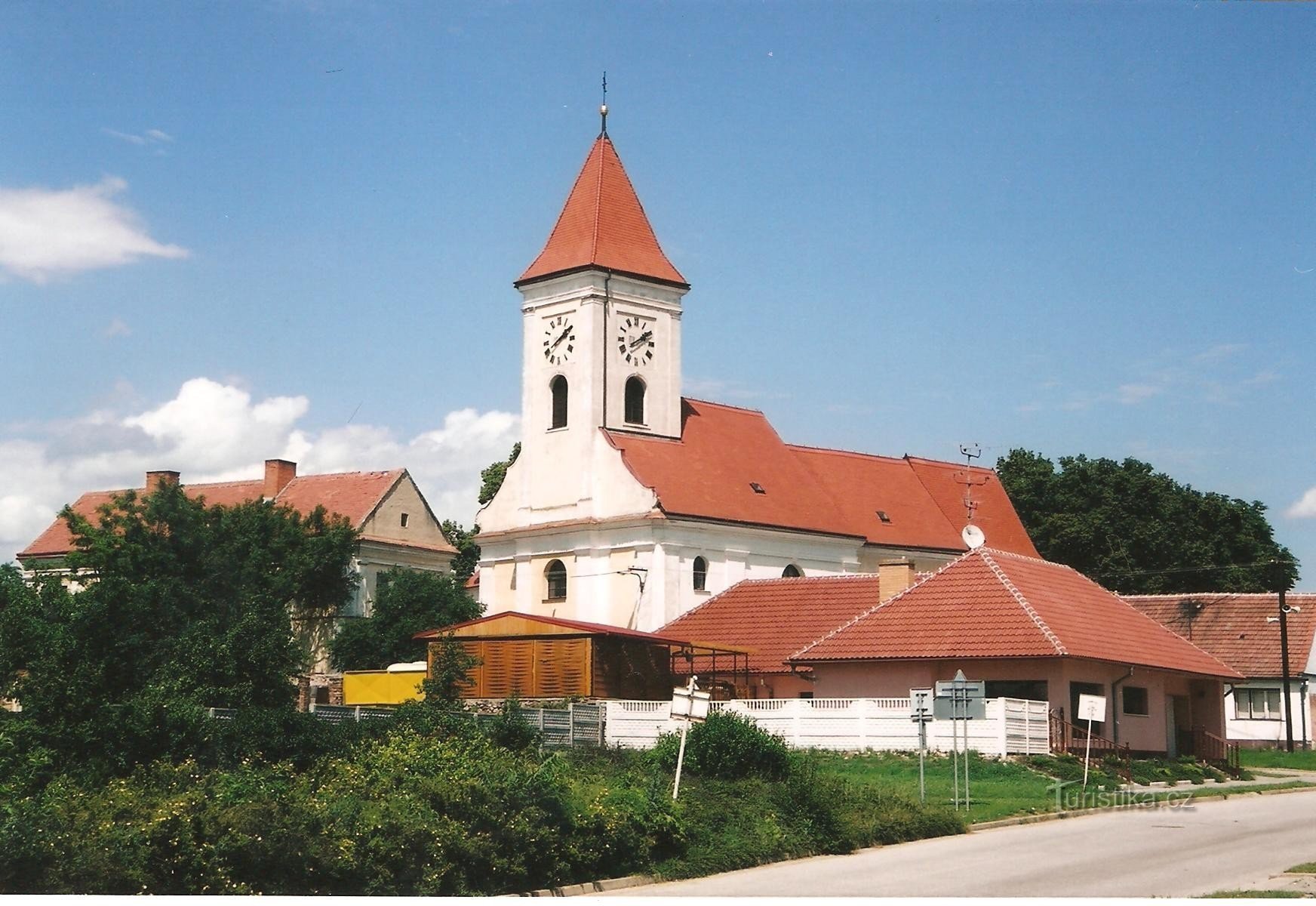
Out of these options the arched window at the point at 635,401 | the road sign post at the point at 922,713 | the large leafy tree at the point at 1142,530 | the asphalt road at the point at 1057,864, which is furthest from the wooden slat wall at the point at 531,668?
the large leafy tree at the point at 1142,530

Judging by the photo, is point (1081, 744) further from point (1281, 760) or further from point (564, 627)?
point (564, 627)

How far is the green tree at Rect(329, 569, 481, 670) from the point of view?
62.7 m

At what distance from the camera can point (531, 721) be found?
36.4 metres

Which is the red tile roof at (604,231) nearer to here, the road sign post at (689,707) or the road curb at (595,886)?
the road sign post at (689,707)

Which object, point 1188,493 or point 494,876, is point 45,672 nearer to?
point 494,876

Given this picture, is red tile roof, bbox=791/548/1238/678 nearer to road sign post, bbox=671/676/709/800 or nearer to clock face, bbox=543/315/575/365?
road sign post, bbox=671/676/709/800

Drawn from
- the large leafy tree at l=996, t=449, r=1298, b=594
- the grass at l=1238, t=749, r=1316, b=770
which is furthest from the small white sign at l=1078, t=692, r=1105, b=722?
the large leafy tree at l=996, t=449, r=1298, b=594

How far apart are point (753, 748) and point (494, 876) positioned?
8.51 metres

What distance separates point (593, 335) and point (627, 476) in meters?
5.58

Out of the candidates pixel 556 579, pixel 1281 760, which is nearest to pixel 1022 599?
pixel 1281 760

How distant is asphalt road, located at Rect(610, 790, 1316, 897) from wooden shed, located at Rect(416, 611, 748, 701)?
701 inches

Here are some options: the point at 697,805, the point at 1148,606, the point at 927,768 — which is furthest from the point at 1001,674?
the point at 1148,606

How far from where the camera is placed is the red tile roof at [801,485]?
62375 mm

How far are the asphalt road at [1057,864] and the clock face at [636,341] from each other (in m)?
38.5
